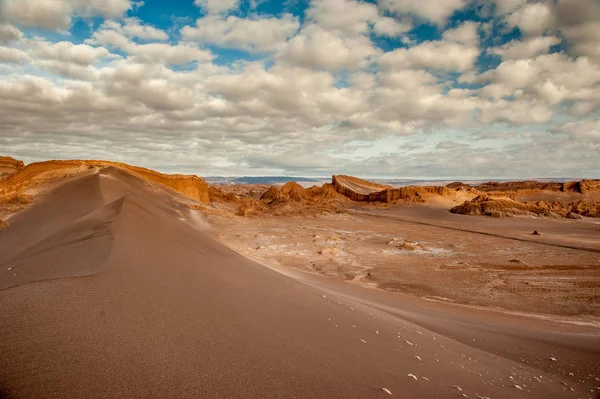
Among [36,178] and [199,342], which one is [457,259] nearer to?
[199,342]

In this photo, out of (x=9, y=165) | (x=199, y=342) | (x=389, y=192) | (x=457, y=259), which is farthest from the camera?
(x=389, y=192)

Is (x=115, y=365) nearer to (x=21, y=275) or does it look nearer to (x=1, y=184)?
(x=21, y=275)

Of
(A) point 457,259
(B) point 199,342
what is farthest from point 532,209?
(B) point 199,342

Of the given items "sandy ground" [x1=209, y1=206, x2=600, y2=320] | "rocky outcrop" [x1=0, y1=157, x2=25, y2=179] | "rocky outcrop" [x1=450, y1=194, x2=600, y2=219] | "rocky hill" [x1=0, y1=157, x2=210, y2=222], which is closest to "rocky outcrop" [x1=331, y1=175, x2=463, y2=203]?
"rocky outcrop" [x1=450, y1=194, x2=600, y2=219]

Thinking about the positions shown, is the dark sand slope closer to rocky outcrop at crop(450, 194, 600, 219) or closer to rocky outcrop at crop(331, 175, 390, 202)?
rocky outcrop at crop(450, 194, 600, 219)

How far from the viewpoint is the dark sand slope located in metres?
2.05

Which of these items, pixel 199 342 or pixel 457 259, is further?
pixel 457 259

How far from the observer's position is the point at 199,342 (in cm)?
265

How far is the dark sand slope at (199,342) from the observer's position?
6.73 ft

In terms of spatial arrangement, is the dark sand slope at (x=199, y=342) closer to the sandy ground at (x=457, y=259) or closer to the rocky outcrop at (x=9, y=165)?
the sandy ground at (x=457, y=259)

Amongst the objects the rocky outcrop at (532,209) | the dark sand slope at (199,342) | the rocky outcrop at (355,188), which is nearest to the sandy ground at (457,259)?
the dark sand slope at (199,342)

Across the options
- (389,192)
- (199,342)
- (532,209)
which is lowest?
(199,342)

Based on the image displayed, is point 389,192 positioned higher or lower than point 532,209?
higher

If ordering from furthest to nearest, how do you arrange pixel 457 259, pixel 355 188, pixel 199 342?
pixel 355 188, pixel 457 259, pixel 199 342
